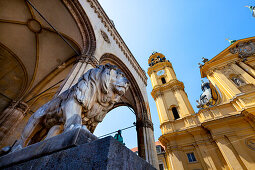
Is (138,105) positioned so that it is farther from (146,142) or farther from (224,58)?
(224,58)

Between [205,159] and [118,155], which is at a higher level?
[205,159]

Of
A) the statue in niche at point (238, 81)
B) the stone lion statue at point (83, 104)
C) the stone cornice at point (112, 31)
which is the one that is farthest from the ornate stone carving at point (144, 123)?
the statue in niche at point (238, 81)

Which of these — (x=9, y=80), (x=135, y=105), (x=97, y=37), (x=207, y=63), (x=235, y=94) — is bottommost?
(x=135, y=105)

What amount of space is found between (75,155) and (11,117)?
25.4 ft

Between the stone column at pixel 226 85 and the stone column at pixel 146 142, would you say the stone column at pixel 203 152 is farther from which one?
the stone column at pixel 146 142

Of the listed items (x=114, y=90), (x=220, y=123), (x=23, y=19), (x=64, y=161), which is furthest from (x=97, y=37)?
(x=220, y=123)

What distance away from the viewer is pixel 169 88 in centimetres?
1659

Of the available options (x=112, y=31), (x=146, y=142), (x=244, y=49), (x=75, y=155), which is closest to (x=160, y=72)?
(x=244, y=49)

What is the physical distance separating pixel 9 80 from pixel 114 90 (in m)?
9.26

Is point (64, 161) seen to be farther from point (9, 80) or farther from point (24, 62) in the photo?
point (9, 80)

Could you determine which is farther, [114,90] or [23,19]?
Result: [23,19]

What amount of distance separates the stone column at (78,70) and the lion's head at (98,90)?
1333mm

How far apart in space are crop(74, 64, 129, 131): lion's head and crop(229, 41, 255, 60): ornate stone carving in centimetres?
1832

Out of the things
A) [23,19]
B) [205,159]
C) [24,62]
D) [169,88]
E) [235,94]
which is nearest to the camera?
[23,19]
